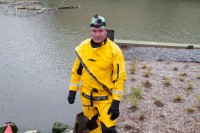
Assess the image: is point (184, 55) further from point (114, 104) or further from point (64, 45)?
point (114, 104)

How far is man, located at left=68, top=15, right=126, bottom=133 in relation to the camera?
3568mm

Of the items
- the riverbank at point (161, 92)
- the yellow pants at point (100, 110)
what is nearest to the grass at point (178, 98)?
the riverbank at point (161, 92)

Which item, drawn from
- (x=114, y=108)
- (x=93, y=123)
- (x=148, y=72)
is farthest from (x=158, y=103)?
(x=114, y=108)

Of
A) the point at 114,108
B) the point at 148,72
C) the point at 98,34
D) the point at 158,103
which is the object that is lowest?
the point at 158,103

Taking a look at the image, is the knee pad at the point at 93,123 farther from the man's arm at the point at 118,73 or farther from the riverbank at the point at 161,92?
the riverbank at the point at 161,92

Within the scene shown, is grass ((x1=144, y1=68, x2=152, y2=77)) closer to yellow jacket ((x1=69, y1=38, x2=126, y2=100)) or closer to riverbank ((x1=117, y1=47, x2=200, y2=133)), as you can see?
riverbank ((x1=117, y1=47, x2=200, y2=133))

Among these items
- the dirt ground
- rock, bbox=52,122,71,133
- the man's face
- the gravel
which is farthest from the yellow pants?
the gravel

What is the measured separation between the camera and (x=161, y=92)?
664 centimetres

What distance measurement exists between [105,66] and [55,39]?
774cm

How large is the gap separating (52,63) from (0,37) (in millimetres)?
3368

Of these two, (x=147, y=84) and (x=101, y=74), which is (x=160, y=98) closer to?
(x=147, y=84)

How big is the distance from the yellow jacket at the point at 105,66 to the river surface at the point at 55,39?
2.36 m

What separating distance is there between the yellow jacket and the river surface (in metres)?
2.36

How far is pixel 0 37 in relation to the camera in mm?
11031
